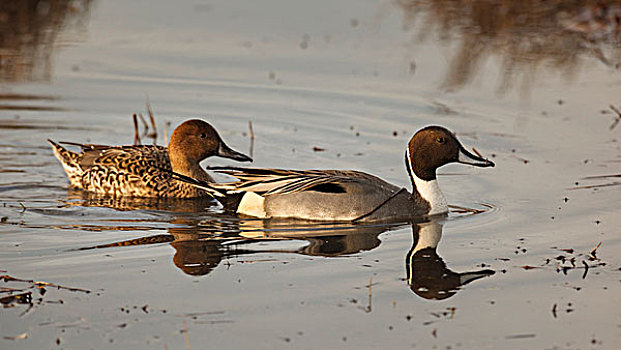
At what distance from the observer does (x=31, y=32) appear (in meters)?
14.9

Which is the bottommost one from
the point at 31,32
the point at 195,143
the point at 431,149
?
the point at 431,149

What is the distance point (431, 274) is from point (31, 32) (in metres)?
9.37

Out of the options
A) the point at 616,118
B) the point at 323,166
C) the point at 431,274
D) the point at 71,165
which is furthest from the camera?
the point at 616,118

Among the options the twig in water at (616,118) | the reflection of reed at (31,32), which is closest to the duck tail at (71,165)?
the reflection of reed at (31,32)

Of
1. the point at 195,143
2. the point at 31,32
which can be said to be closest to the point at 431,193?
the point at 195,143

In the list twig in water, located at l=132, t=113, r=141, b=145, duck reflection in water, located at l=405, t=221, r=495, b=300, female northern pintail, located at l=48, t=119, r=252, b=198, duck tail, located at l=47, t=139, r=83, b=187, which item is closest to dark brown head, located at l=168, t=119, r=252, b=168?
female northern pintail, located at l=48, t=119, r=252, b=198

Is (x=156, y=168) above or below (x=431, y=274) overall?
above

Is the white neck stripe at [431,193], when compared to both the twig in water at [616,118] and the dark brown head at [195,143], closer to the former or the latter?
the dark brown head at [195,143]

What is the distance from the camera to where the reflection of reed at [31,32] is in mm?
13133

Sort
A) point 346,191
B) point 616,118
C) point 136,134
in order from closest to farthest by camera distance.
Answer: point 346,191 < point 136,134 < point 616,118

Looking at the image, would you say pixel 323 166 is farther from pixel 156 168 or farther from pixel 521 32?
pixel 521 32

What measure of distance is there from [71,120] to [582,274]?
632cm

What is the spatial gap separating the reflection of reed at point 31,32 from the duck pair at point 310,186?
12.8 ft

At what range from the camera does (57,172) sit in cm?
1027
